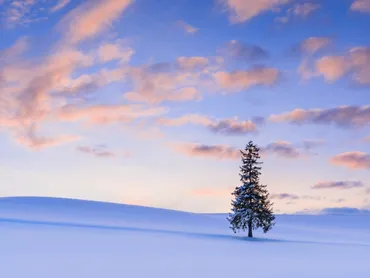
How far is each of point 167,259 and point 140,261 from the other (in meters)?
1.89

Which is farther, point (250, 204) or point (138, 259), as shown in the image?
point (250, 204)

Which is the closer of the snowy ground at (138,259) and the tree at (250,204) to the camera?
the snowy ground at (138,259)

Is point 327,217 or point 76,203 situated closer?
point 76,203

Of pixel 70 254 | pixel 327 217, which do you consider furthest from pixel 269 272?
pixel 327 217

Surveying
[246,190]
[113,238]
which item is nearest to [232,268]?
[113,238]

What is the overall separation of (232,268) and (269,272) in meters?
1.91

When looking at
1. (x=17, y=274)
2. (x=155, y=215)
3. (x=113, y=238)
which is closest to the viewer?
(x=17, y=274)

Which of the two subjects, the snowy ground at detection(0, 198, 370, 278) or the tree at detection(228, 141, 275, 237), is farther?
the tree at detection(228, 141, 275, 237)

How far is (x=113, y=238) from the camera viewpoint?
1515 inches

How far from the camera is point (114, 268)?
23438mm

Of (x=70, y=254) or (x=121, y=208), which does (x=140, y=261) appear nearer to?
(x=70, y=254)

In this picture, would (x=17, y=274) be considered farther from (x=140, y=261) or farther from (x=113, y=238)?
(x=113, y=238)

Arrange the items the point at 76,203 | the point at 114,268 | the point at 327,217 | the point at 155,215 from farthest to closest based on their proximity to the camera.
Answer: the point at 327,217
the point at 76,203
the point at 155,215
the point at 114,268

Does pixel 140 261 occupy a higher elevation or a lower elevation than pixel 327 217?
lower
